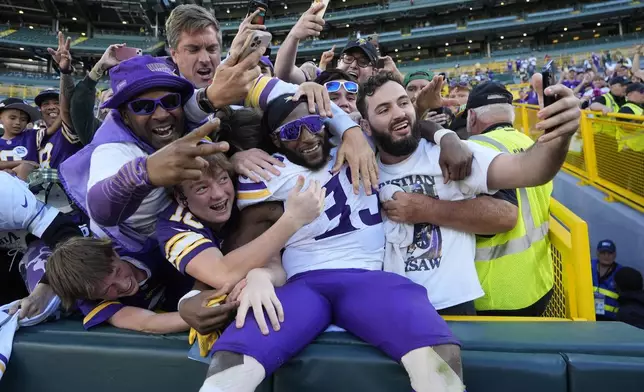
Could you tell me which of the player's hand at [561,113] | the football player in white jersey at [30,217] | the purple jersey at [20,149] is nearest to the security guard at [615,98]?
the player's hand at [561,113]

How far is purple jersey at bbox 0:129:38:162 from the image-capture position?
13.3ft

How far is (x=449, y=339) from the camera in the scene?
1.36 metres

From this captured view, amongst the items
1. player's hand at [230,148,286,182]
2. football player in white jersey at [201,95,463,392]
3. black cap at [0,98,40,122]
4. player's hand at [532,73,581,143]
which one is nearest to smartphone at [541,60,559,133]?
player's hand at [532,73,581,143]

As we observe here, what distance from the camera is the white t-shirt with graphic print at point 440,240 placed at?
6.23 feet

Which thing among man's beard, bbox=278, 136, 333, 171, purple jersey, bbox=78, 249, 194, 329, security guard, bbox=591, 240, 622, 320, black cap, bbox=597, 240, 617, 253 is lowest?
security guard, bbox=591, 240, 622, 320

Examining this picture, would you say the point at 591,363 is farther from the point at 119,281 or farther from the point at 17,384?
the point at 17,384

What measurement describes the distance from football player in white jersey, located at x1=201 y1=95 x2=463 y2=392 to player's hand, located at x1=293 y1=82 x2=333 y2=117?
0.04 metres

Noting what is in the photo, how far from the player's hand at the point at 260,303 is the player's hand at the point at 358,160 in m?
0.63

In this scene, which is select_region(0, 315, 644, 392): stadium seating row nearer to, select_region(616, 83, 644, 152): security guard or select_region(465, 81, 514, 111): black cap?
select_region(465, 81, 514, 111): black cap

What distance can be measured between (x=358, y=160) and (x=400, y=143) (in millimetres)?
308

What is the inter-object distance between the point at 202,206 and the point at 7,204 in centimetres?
115

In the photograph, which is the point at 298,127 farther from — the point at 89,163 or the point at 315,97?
the point at 89,163

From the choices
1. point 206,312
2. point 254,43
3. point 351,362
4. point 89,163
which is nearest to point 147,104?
point 89,163

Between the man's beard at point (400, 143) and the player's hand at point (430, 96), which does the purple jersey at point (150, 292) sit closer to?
the man's beard at point (400, 143)
